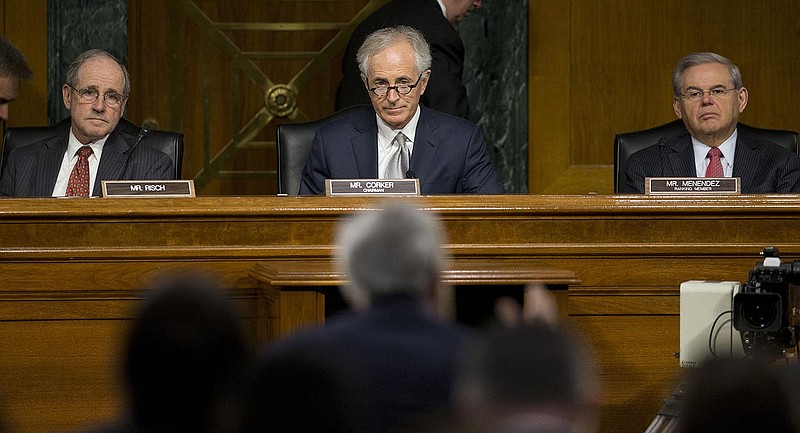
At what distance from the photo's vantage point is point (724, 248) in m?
3.63

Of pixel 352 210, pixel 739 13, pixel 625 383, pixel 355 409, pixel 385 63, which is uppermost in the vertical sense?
pixel 739 13

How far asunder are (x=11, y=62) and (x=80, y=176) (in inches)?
29.0

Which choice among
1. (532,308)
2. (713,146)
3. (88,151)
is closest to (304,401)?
(532,308)

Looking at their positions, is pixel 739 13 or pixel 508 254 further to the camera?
pixel 739 13

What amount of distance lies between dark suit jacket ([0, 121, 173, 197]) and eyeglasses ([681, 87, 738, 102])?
1843 millimetres

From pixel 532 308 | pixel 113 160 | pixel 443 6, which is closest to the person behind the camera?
pixel 532 308

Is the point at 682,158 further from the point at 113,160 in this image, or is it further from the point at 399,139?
the point at 113,160

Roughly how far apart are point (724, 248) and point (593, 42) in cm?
294

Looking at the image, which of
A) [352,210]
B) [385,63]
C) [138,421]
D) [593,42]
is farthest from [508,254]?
[593,42]

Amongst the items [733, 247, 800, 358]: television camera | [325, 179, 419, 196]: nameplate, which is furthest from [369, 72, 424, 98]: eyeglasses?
[733, 247, 800, 358]: television camera

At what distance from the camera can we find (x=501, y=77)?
6371 mm

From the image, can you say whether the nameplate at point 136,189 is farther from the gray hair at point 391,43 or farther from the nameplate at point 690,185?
the nameplate at point 690,185

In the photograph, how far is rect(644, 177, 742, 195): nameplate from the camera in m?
3.76

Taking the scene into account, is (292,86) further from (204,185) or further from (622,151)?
(622,151)
